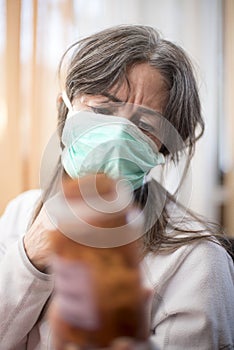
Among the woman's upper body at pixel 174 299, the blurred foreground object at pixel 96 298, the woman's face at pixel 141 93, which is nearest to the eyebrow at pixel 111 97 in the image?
the woman's face at pixel 141 93

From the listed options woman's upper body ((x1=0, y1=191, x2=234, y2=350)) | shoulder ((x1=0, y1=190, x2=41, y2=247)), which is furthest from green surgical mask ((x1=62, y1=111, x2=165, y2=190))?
shoulder ((x1=0, y1=190, x2=41, y2=247))

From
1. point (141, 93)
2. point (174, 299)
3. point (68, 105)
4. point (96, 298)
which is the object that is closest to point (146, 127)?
point (141, 93)

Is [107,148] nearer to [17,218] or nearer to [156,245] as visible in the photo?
[156,245]

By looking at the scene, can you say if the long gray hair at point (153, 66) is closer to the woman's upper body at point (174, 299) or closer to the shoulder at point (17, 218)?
the woman's upper body at point (174, 299)

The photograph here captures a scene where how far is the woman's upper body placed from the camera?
0.67 metres

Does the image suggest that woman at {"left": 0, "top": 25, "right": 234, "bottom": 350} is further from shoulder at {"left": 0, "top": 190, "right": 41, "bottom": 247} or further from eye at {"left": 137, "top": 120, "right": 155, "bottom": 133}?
A: shoulder at {"left": 0, "top": 190, "right": 41, "bottom": 247}

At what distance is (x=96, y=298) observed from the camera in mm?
354

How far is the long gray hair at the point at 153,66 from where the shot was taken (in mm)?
724

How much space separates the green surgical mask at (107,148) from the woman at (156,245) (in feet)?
0.06

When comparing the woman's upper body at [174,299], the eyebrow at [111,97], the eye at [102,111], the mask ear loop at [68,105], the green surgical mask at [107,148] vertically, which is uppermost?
the eyebrow at [111,97]

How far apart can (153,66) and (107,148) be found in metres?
0.18

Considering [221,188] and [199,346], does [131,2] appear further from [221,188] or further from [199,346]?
[199,346]

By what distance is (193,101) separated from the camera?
0.79m

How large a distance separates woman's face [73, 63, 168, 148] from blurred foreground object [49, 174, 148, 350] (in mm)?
353
